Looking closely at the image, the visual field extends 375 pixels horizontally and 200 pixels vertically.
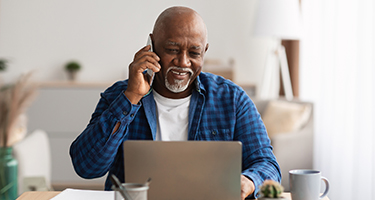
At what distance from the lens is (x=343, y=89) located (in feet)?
9.78

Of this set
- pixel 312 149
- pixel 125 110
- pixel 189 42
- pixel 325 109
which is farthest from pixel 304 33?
pixel 125 110

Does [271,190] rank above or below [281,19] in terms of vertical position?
below

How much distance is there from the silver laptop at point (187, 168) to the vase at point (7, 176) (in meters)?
0.66

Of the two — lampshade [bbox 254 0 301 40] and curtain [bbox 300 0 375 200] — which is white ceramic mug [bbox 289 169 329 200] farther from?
lampshade [bbox 254 0 301 40]

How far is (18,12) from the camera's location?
14.7ft

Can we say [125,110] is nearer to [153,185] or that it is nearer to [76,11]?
[153,185]

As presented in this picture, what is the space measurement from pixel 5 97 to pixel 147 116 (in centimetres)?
48

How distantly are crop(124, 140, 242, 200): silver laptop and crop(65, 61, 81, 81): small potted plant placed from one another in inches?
138

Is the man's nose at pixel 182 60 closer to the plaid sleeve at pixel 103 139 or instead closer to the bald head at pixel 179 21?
the bald head at pixel 179 21

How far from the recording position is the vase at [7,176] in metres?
1.53

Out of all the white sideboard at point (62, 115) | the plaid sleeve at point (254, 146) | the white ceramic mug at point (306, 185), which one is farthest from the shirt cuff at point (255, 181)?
the white sideboard at point (62, 115)

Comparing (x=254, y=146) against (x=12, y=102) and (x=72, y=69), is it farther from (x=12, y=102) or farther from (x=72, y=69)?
(x=72, y=69)

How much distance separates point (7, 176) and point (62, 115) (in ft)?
8.45

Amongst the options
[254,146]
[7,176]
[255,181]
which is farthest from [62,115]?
[255,181]
